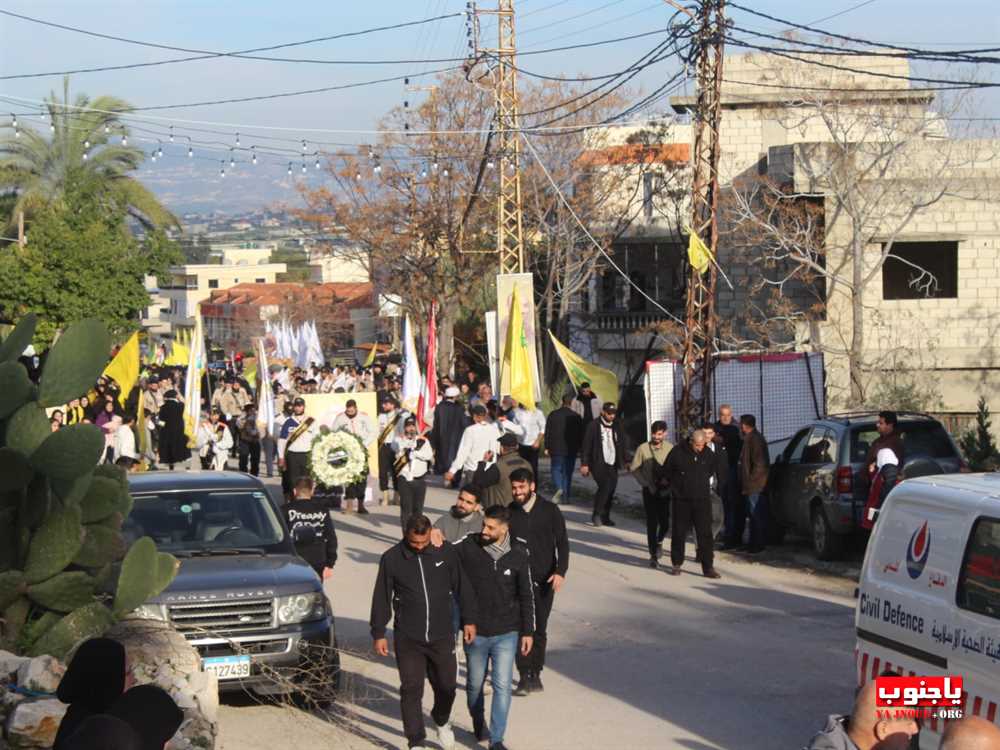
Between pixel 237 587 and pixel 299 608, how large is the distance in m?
0.46

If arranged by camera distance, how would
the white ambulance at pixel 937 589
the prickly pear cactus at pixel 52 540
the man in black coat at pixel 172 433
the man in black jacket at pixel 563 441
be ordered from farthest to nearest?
1. the man in black coat at pixel 172 433
2. the man in black jacket at pixel 563 441
3. the prickly pear cactus at pixel 52 540
4. the white ambulance at pixel 937 589

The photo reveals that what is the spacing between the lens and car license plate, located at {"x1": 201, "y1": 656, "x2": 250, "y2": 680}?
9930mm

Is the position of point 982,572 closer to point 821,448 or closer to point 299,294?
point 821,448

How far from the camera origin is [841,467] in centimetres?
1664

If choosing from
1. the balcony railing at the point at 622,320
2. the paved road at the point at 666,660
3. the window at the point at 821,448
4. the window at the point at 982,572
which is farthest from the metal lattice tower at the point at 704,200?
the balcony railing at the point at 622,320

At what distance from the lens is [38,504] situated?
8.39 meters

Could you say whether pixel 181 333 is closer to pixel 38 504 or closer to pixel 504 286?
pixel 504 286

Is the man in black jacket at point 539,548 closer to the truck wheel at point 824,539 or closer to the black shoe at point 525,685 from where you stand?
the black shoe at point 525,685

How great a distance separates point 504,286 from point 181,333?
44.9m

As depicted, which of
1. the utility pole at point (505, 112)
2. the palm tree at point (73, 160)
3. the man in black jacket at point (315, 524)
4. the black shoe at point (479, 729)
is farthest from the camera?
the palm tree at point (73, 160)

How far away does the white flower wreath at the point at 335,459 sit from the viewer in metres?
20.6

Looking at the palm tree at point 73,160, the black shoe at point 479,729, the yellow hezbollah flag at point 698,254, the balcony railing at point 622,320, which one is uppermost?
the palm tree at point 73,160

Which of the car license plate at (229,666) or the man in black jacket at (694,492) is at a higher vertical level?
the man in black jacket at (694,492)

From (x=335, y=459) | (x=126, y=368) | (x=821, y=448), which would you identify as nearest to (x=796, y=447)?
(x=821, y=448)
